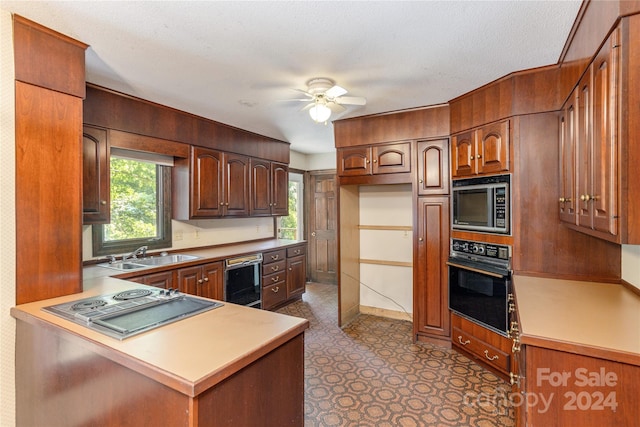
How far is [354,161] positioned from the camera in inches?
146

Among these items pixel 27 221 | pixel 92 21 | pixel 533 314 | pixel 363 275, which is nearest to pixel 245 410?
pixel 533 314

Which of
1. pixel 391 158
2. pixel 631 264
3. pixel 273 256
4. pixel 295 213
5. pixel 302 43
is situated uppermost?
pixel 302 43

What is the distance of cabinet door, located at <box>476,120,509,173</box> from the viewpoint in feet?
8.41

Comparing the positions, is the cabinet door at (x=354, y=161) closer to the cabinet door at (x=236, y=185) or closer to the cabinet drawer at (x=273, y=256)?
the cabinet door at (x=236, y=185)

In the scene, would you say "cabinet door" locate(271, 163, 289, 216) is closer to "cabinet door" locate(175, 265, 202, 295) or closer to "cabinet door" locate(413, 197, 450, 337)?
"cabinet door" locate(175, 265, 202, 295)

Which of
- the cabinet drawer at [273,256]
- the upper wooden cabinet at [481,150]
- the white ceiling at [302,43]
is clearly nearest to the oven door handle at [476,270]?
the upper wooden cabinet at [481,150]

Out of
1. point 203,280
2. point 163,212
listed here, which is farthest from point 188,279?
point 163,212

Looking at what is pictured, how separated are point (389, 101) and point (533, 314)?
2.24 m

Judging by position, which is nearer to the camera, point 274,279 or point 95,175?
point 95,175

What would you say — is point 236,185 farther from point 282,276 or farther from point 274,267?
point 282,276

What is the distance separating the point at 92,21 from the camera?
176cm

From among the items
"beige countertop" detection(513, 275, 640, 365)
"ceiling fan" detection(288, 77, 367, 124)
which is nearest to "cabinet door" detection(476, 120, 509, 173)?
"beige countertop" detection(513, 275, 640, 365)

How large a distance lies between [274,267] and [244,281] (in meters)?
0.58

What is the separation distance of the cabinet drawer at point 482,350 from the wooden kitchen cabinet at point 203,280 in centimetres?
253
